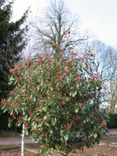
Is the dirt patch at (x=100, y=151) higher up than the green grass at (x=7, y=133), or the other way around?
the green grass at (x=7, y=133)

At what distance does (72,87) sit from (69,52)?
3.09 ft

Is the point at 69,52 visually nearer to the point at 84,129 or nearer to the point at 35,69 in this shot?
the point at 35,69

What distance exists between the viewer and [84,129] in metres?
8.29

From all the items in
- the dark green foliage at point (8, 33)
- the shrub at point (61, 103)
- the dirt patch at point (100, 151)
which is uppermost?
the dark green foliage at point (8, 33)

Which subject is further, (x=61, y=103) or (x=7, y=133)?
(x=7, y=133)

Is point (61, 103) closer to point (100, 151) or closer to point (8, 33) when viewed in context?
point (100, 151)

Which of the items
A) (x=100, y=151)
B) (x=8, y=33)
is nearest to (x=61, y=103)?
(x=100, y=151)

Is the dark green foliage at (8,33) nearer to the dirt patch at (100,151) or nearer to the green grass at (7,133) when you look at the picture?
the green grass at (7,133)

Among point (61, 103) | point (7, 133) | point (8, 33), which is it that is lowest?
point (61, 103)

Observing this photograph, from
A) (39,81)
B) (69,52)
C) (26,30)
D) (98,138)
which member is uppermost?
(26,30)

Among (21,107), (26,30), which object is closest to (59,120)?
(21,107)

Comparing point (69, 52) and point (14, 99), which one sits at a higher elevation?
point (69, 52)

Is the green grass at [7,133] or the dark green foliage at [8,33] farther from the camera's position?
the green grass at [7,133]

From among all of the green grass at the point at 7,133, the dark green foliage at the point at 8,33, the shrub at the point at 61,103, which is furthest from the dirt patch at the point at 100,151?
the green grass at the point at 7,133
